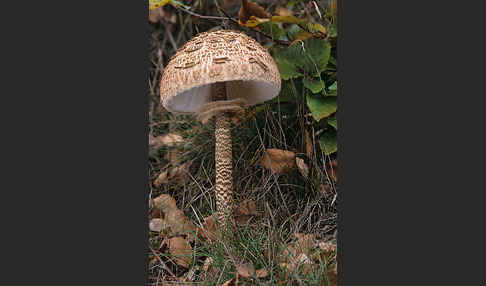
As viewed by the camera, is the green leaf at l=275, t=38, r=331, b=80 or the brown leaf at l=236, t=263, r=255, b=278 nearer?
the brown leaf at l=236, t=263, r=255, b=278

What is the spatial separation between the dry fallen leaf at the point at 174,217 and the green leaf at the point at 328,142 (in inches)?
32.6

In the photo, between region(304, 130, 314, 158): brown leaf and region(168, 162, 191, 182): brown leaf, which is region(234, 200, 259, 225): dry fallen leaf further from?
region(168, 162, 191, 182): brown leaf

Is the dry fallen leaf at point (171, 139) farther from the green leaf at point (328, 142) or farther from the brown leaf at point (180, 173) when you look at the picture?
the green leaf at point (328, 142)

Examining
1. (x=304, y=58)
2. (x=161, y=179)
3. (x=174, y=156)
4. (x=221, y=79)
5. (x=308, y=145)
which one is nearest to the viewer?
(x=221, y=79)

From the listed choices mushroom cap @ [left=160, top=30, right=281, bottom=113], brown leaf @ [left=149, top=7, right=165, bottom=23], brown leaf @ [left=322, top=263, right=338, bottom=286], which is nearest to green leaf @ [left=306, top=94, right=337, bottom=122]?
mushroom cap @ [left=160, top=30, right=281, bottom=113]

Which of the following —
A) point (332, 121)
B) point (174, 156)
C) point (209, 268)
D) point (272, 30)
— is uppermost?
point (272, 30)

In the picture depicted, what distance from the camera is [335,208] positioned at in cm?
186

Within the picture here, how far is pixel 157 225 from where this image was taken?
6.30 feet

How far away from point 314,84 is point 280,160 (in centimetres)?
47

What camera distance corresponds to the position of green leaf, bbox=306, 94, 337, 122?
180 cm

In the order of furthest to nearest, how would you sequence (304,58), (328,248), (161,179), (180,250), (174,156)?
1. (174,156)
2. (161,179)
3. (304,58)
4. (180,250)
5. (328,248)

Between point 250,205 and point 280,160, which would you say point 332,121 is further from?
point 250,205

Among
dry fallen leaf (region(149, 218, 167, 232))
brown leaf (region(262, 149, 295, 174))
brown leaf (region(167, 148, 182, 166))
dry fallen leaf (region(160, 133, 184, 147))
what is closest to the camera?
dry fallen leaf (region(149, 218, 167, 232))

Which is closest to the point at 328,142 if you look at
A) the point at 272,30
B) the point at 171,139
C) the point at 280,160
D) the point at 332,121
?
the point at 332,121
